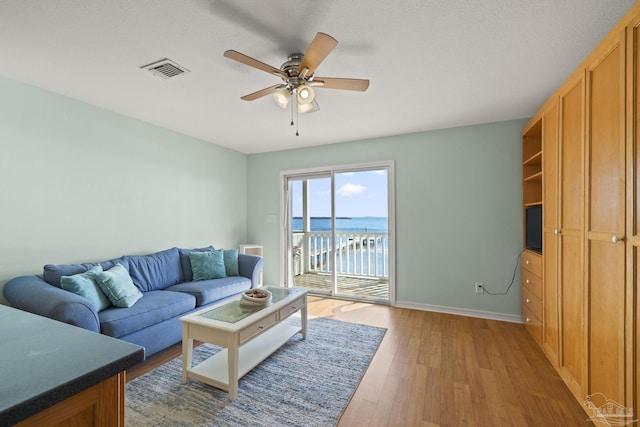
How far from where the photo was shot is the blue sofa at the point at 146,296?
1.89 m

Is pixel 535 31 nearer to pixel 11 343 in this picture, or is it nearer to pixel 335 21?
pixel 335 21

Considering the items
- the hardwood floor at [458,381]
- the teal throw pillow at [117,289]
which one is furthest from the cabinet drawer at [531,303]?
the teal throw pillow at [117,289]

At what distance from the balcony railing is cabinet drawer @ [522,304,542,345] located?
2.04 meters

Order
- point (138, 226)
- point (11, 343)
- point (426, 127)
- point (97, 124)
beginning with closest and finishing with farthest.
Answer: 1. point (11, 343)
2. point (97, 124)
3. point (138, 226)
4. point (426, 127)

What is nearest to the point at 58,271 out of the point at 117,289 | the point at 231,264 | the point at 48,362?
the point at 117,289

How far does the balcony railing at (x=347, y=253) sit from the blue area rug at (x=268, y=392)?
2.42m

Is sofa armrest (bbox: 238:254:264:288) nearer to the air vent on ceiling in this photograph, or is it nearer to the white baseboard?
the white baseboard

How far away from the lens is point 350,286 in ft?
15.8

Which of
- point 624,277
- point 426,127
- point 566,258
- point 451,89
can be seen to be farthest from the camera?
point 426,127

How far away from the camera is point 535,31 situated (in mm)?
1709

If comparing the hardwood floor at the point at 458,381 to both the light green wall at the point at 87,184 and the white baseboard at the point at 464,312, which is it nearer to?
the white baseboard at the point at 464,312

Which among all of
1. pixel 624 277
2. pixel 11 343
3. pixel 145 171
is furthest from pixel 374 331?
pixel 145 171

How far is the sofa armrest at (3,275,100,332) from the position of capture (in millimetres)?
1805

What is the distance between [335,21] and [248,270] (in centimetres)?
294
